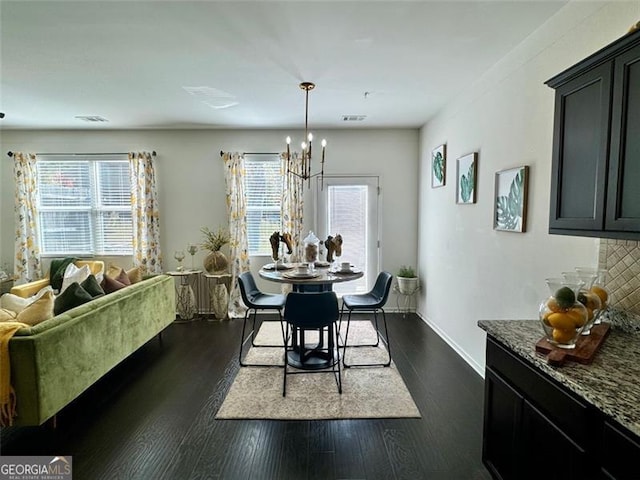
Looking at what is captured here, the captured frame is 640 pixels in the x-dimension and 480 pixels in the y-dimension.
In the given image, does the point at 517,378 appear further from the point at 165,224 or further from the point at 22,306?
the point at 165,224

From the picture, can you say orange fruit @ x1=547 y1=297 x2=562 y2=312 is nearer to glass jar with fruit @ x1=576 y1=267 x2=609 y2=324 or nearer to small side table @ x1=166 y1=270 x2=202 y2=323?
glass jar with fruit @ x1=576 y1=267 x2=609 y2=324

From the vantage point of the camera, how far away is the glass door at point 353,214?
4.95 meters

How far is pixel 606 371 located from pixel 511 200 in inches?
62.4

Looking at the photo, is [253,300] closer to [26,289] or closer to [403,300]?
[403,300]

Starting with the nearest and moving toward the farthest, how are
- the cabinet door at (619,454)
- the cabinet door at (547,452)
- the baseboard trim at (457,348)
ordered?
the cabinet door at (619,454)
the cabinet door at (547,452)
the baseboard trim at (457,348)

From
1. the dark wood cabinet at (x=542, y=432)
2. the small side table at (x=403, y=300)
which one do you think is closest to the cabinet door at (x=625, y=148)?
the dark wood cabinet at (x=542, y=432)

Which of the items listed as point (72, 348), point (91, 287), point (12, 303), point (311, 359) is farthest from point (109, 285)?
point (311, 359)

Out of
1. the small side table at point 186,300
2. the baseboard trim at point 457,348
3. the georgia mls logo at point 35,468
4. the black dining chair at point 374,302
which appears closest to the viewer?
the georgia mls logo at point 35,468

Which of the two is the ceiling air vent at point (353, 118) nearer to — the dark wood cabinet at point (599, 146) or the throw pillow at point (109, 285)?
the dark wood cabinet at point (599, 146)

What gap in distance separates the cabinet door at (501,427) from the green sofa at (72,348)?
104 inches

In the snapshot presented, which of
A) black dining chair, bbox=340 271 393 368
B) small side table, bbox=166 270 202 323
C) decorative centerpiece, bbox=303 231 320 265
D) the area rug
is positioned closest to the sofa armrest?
small side table, bbox=166 270 202 323

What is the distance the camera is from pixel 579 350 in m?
→ 1.38

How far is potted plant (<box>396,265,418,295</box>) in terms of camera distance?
4.79m

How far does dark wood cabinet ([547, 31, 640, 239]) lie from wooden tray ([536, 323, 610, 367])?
1.56ft
